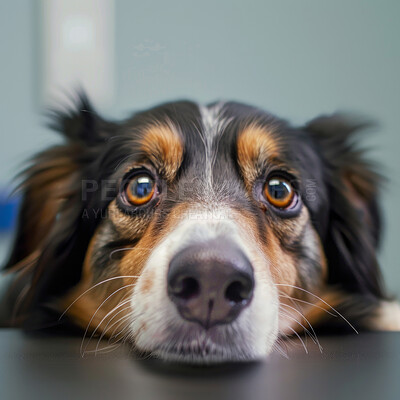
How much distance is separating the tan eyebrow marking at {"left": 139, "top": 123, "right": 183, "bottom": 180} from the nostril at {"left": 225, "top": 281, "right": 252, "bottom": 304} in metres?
0.35

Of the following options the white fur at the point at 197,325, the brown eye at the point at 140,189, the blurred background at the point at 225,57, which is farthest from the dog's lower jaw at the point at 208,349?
the blurred background at the point at 225,57

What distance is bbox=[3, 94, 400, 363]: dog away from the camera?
78 cm

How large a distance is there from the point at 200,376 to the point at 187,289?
0.47 feet

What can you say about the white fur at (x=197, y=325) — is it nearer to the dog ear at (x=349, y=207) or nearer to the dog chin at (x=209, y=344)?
the dog chin at (x=209, y=344)

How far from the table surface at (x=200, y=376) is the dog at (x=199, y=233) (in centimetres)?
6

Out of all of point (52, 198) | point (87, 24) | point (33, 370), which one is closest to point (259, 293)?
point (33, 370)

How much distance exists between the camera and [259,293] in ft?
2.66

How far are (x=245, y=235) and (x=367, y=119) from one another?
698mm

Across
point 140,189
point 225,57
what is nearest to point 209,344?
point 140,189

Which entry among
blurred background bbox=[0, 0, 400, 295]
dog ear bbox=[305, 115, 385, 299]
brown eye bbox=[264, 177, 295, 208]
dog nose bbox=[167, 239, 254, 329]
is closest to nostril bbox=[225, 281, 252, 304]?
dog nose bbox=[167, 239, 254, 329]

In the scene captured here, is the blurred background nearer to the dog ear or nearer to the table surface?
the dog ear

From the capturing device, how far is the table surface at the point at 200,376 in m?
0.64

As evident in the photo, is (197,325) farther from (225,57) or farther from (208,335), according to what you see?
(225,57)

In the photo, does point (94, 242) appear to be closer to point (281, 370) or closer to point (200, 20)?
point (281, 370)
